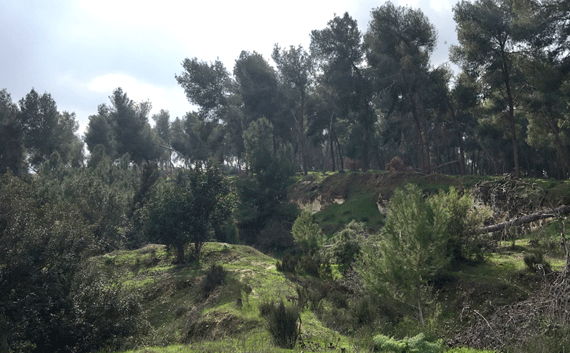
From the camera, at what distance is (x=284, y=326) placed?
13.8 m

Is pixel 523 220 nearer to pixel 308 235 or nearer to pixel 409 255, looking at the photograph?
pixel 409 255

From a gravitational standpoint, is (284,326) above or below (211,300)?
below

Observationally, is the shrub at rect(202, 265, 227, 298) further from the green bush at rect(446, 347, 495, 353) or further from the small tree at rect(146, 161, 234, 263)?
the green bush at rect(446, 347, 495, 353)

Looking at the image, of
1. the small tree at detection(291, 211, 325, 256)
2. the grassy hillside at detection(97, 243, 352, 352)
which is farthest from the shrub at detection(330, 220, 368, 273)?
the grassy hillside at detection(97, 243, 352, 352)

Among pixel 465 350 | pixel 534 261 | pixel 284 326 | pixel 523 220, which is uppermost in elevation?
pixel 523 220

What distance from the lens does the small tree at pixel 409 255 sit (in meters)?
15.0

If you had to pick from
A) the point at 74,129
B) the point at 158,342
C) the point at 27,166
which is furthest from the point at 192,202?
the point at 74,129

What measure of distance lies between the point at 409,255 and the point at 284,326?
5462mm

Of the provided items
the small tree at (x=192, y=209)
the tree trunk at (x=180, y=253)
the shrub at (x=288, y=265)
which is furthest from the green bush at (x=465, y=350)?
the tree trunk at (x=180, y=253)

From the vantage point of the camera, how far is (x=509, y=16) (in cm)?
3250

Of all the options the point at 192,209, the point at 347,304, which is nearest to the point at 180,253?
the point at 192,209

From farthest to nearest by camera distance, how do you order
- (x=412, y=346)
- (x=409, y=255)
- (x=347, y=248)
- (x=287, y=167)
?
(x=287, y=167), (x=347, y=248), (x=409, y=255), (x=412, y=346)

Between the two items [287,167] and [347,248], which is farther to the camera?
[287,167]

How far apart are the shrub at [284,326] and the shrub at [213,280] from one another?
22.3 ft
